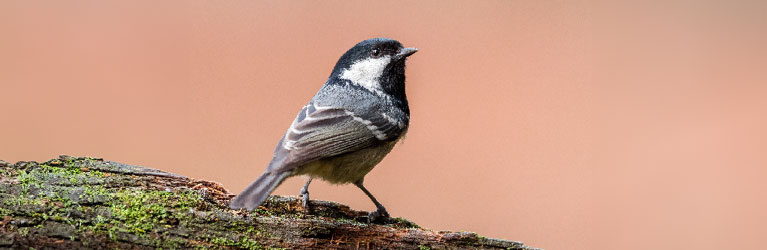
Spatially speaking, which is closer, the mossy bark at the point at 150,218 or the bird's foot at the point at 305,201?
the mossy bark at the point at 150,218

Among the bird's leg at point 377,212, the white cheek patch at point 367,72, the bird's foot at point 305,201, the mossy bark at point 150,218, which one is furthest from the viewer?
the white cheek patch at point 367,72

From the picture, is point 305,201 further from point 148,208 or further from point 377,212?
point 148,208

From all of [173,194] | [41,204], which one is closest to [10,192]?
[41,204]

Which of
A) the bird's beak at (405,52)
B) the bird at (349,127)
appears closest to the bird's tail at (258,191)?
the bird at (349,127)

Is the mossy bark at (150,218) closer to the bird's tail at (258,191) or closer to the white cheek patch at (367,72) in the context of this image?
the bird's tail at (258,191)

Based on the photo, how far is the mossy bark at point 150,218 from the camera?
204 centimetres

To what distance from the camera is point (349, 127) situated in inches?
103

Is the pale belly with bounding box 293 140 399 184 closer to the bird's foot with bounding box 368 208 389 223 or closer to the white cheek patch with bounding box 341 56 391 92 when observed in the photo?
the bird's foot with bounding box 368 208 389 223

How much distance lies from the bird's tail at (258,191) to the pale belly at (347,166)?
137mm

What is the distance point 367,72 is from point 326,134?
567 millimetres

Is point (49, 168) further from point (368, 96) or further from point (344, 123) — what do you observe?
point (368, 96)

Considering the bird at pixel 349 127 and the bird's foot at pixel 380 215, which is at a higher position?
the bird at pixel 349 127

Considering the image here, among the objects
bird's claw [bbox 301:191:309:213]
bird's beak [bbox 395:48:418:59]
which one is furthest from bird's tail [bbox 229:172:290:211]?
bird's beak [bbox 395:48:418:59]

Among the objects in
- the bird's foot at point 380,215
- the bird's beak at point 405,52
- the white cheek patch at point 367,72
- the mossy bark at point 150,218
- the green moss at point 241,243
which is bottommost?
the green moss at point 241,243
